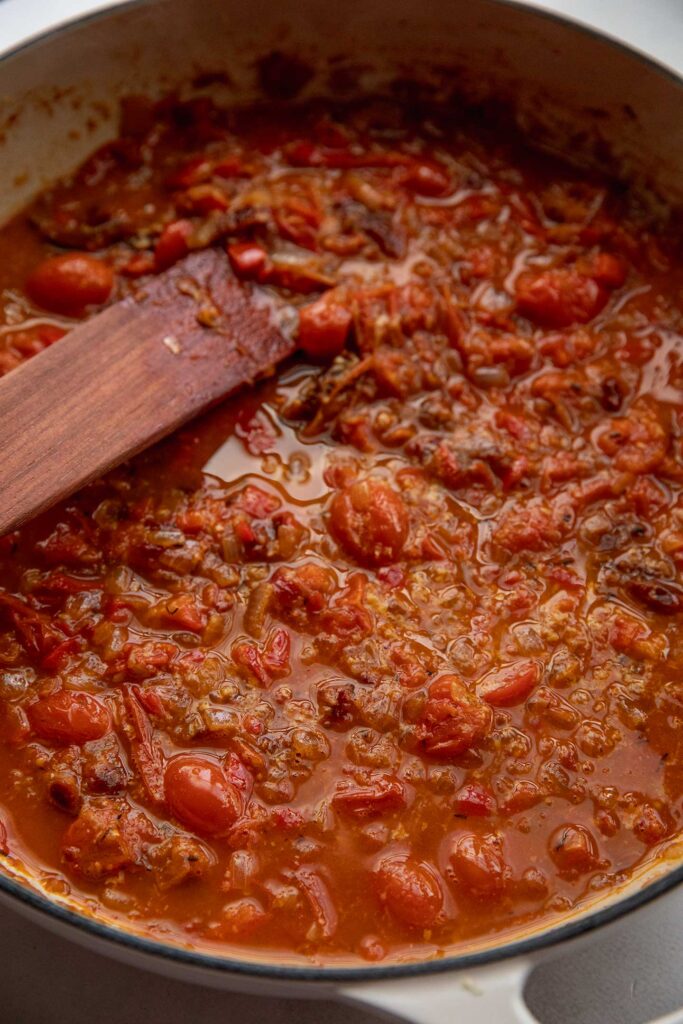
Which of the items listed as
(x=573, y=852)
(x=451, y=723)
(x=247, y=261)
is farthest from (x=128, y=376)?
(x=573, y=852)

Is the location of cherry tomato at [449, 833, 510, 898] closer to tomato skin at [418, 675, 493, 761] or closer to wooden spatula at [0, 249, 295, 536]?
tomato skin at [418, 675, 493, 761]

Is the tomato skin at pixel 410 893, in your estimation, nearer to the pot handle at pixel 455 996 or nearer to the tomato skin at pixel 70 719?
the pot handle at pixel 455 996

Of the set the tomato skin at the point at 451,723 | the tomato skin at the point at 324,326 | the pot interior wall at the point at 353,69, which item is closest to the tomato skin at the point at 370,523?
the tomato skin at the point at 451,723

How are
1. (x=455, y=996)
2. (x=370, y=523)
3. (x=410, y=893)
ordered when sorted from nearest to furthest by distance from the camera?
(x=455, y=996) < (x=410, y=893) < (x=370, y=523)

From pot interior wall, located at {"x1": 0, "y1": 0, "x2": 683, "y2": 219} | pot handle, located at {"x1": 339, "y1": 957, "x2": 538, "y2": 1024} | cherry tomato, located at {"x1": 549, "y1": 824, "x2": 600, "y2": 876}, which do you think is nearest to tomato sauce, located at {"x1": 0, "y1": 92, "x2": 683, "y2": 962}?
cherry tomato, located at {"x1": 549, "y1": 824, "x2": 600, "y2": 876}

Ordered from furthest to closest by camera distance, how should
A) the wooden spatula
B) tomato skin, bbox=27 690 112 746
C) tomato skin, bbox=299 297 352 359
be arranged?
1. tomato skin, bbox=299 297 352 359
2. the wooden spatula
3. tomato skin, bbox=27 690 112 746

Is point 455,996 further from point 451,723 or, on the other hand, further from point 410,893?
point 451,723

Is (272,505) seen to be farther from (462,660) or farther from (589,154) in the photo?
(589,154)

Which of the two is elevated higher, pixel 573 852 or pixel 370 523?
pixel 370 523
